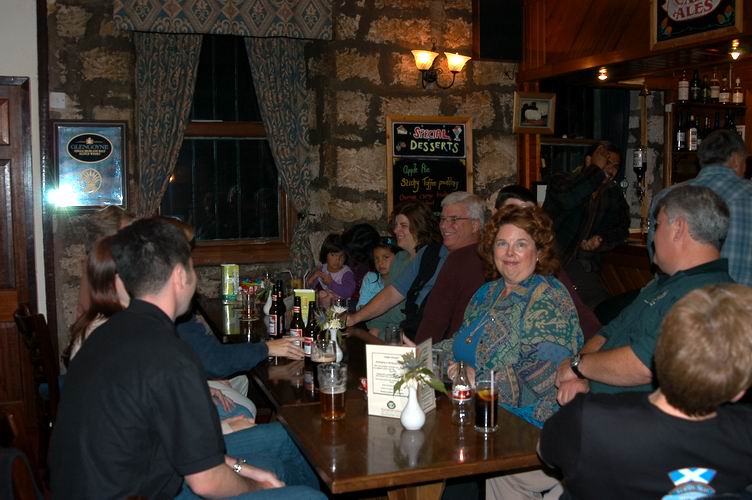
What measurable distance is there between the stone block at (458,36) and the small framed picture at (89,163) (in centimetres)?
262

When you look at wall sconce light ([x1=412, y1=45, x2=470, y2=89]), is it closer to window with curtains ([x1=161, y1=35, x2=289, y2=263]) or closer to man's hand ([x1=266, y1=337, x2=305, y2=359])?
window with curtains ([x1=161, y1=35, x2=289, y2=263])

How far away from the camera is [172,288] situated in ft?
6.67

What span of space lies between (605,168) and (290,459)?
11.5 ft

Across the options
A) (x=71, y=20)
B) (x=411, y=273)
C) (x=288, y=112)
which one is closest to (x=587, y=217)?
(x=411, y=273)

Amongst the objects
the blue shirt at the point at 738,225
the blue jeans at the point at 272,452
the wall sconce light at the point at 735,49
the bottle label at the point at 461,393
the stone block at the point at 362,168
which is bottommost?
the blue jeans at the point at 272,452

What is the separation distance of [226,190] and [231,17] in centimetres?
135

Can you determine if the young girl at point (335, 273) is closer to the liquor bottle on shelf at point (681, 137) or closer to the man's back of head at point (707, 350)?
the man's back of head at point (707, 350)

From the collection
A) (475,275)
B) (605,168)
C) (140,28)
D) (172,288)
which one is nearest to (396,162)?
(605,168)

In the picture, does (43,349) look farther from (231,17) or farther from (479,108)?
(479,108)

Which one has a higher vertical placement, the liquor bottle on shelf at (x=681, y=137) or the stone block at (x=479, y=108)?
the stone block at (x=479, y=108)

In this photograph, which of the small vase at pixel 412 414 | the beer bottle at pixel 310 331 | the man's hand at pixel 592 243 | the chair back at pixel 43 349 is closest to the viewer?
the small vase at pixel 412 414

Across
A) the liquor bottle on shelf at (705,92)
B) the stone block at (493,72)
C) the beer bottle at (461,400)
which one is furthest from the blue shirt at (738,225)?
the liquor bottle on shelf at (705,92)

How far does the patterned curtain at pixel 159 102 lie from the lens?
18.5 ft

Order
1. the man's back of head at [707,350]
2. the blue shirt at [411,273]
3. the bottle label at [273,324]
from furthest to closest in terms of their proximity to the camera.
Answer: the blue shirt at [411,273], the bottle label at [273,324], the man's back of head at [707,350]
